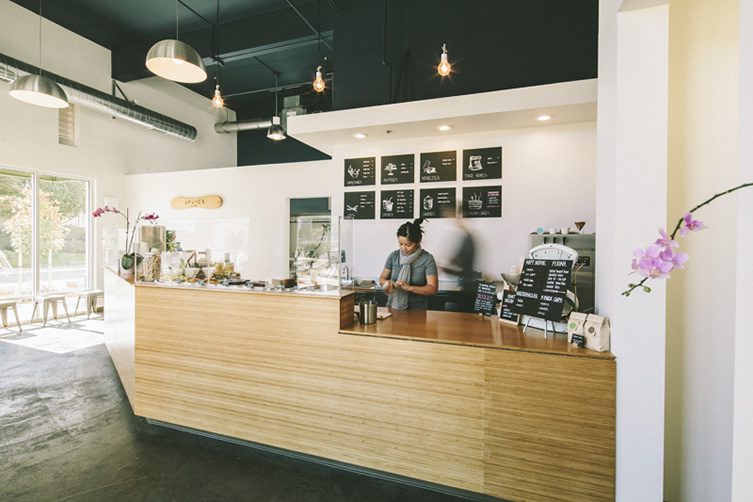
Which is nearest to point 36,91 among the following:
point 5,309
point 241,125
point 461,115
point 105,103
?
point 105,103

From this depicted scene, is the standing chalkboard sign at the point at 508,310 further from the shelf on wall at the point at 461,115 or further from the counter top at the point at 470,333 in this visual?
the shelf on wall at the point at 461,115

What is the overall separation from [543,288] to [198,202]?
761 centimetres

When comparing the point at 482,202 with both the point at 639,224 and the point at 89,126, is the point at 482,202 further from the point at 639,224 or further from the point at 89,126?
the point at 89,126

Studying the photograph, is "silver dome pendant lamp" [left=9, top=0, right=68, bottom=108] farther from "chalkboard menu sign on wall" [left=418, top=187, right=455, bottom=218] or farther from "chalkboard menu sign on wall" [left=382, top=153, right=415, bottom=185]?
"chalkboard menu sign on wall" [left=418, top=187, right=455, bottom=218]

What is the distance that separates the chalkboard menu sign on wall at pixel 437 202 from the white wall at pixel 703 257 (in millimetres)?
2811

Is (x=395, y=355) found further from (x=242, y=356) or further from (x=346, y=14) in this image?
(x=346, y=14)

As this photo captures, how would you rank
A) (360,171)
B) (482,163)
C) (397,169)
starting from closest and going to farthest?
1. (482,163)
2. (397,169)
3. (360,171)

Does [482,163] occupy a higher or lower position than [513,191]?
higher

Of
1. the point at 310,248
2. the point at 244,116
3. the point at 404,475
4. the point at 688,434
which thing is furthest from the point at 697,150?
the point at 244,116

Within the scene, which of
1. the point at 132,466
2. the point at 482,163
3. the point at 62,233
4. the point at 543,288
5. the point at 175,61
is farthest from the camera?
the point at 62,233

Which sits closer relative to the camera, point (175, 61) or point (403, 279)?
point (175, 61)

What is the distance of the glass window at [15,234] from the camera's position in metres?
6.51

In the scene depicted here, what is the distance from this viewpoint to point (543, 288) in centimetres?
229

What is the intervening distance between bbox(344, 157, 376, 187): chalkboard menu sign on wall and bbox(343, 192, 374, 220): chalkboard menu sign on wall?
157mm
